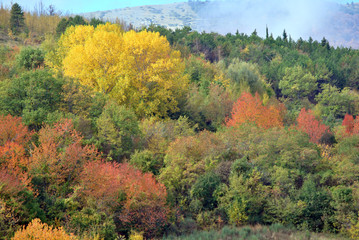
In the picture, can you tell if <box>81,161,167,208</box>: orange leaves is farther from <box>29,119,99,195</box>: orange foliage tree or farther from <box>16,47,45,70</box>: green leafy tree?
<box>16,47,45,70</box>: green leafy tree

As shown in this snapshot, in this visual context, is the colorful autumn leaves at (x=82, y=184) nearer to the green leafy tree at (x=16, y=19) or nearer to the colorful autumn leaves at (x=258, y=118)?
the colorful autumn leaves at (x=258, y=118)

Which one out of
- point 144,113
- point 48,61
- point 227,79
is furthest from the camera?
point 227,79

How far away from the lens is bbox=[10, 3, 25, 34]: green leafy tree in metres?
94.9

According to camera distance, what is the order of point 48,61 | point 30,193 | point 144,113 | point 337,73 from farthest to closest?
point 337,73 < point 48,61 < point 144,113 < point 30,193

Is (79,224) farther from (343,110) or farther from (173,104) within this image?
(343,110)

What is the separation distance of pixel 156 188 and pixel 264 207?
34.4 ft

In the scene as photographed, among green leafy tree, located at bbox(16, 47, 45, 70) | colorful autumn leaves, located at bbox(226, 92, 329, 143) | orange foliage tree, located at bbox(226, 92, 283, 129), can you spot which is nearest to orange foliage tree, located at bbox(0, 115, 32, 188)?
colorful autumn leaves, located at bbox(226, 92, 329, 143)

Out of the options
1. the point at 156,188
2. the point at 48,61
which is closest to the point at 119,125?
the point at 156,188

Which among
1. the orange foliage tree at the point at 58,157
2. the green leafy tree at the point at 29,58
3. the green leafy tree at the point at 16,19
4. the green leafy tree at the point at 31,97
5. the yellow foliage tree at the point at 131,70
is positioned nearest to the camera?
the orange foliage tree at the point at 58,157

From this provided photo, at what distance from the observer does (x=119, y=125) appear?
35938mm

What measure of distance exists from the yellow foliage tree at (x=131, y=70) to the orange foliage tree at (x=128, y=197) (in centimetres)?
1790

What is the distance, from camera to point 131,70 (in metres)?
47.9

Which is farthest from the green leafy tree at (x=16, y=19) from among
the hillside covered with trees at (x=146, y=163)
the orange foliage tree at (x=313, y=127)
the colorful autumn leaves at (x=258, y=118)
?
the orange foliage tree at (x=313, y=127)

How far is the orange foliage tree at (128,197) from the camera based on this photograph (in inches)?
1067
